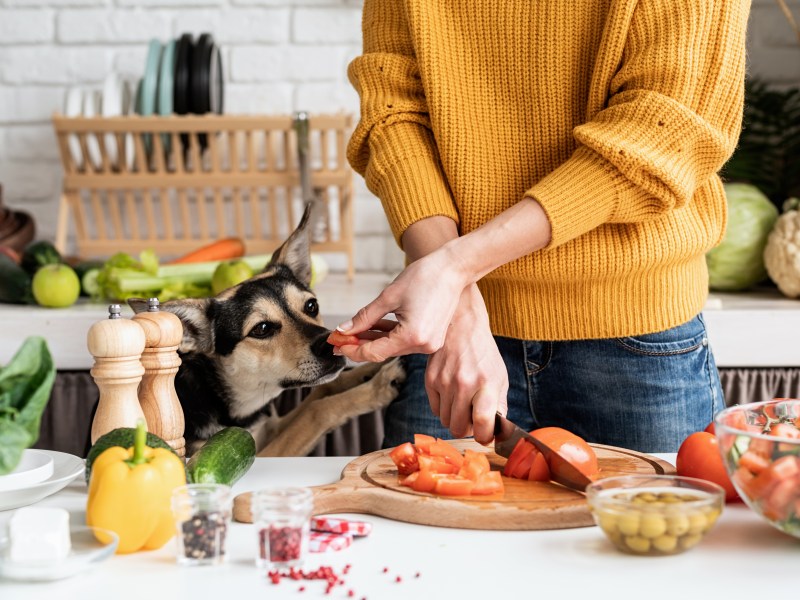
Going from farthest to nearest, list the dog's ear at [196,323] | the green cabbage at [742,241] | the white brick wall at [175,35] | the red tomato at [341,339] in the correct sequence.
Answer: the white brick wall at [175,35] → the green cabbage at [742,241] → the dog's ear at [196,323] → the red tomato at [341,339]

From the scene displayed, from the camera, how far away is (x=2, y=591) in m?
0.76

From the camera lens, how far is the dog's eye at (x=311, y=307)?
6.10 feet

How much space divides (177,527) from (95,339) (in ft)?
0.87

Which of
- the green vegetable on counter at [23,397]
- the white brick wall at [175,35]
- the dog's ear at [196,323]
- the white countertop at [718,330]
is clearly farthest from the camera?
the white brick wall at [175,35]

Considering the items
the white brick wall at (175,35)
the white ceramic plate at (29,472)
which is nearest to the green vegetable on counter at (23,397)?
the white ceramic plate at (29,472)

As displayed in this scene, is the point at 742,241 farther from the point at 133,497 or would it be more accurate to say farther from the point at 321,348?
the point at 133,497

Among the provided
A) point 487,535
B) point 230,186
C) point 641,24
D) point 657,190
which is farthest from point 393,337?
point 230,186

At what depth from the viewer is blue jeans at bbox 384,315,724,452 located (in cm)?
137

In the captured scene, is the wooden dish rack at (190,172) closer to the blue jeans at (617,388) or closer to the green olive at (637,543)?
the blue jeans at (617,388)

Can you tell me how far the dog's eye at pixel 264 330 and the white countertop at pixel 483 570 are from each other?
0.88 meters

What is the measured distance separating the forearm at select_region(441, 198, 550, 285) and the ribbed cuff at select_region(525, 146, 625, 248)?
0.01 m

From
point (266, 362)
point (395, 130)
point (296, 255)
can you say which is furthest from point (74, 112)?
point (395, 130)

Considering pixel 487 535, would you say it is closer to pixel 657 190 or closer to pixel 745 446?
pixel 745 446

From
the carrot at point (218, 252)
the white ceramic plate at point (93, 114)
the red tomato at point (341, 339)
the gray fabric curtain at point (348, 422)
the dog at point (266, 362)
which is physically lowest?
the gray fabric curtain at point (348, 422)
